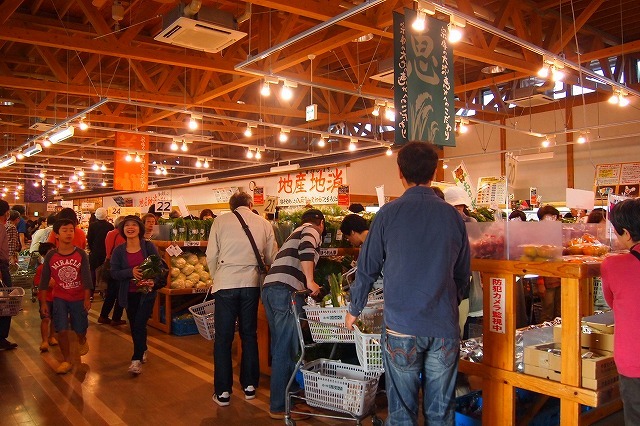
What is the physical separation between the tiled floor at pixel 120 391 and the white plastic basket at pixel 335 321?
2.41 ft

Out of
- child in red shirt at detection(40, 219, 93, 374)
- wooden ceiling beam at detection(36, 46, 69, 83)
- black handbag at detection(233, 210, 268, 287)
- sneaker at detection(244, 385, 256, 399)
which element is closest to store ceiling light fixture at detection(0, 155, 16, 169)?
wooden ceiling beam at detection(36, 46, 69, 83)

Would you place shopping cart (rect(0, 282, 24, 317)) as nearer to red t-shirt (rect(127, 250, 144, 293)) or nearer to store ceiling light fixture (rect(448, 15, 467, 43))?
red t-shirt (rect(127, 250, 144, 293))

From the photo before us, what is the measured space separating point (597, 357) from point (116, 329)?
6.54 metres

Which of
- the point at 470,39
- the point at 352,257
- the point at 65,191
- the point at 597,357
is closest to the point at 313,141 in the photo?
the point at 470,39

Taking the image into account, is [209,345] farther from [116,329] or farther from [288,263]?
[288,263]

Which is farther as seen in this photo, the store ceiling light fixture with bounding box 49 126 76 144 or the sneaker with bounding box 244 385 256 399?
the store ceiling light fixture with bounding box 49 126 76 144

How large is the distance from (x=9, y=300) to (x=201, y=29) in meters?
3.82

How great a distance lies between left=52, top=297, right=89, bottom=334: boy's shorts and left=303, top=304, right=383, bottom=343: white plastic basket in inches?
107

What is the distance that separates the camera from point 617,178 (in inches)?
533

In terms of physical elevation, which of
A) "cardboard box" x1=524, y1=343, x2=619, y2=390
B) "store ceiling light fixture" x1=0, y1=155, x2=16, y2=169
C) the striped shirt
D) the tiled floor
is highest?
"store ceiling light fixture" x1=0, y1=155, x2=16, y2=169

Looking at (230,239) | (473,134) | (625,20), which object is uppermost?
(625,20)

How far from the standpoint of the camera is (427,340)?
2.70 metres

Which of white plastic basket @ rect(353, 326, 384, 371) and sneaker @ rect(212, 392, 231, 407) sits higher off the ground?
white plastic basket @ rect(353, 326, 384, 371)

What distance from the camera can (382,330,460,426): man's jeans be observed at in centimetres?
272
